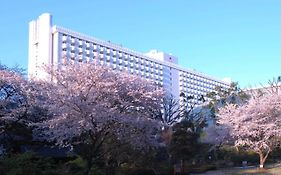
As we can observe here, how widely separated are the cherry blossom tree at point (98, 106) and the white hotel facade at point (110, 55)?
62475 mm

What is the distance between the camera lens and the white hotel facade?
313 feet

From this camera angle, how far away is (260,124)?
106ft

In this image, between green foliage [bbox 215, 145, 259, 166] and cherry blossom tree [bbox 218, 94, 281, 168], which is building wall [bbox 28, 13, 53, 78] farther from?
cherry blossom tree [bbox 218, 94, 281, 168]

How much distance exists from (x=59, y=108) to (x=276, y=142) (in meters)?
19.7

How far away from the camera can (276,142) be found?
32406mm

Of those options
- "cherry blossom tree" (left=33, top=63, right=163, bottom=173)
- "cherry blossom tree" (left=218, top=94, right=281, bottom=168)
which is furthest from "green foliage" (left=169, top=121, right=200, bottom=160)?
"cherry blossom tree" (left=33, top=63, right=163, bottom=173)

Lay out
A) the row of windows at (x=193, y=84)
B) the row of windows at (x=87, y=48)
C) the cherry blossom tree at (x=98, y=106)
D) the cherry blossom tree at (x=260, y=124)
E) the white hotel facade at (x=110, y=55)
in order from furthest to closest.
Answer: the row of windows at (x=193, y=84) < the row of windows at (x=87, y=48) < the white hotel facade at (x=110, y=55) < the cherry blossom tree at (x=260, y=124) < the cherry blossom tree at (x=98, y=106)

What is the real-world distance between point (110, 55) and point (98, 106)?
8432cm

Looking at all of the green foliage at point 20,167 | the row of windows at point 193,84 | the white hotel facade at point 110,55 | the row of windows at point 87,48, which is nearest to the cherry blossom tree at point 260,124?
the green foliage at point 20,167

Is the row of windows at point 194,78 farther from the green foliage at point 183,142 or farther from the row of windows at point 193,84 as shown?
the green foliage at point 183,142

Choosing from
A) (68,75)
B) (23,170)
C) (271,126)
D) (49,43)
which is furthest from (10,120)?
(49,43)

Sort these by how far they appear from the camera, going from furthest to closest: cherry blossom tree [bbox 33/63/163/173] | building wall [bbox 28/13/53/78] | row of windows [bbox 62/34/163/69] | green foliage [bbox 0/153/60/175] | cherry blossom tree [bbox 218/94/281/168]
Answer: row of windows [bbox 62/34/163/69] < building wall [bbox 28/13/53/78] < cherry blossom tree [bbox 218/94/281/168] < cherry blossom tree [bbox 33/63/163/173] < green foliage [bbox 0/153/60/175]

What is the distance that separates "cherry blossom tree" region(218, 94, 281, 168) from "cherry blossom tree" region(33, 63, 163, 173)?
1296cm

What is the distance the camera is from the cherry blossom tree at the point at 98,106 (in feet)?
61.7
